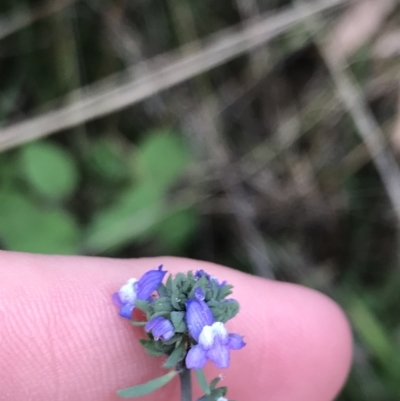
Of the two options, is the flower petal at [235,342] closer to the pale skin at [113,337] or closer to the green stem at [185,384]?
the green stem at [185,384]

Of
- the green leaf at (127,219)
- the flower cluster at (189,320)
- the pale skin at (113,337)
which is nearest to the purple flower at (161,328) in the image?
the flower cluster at (189,320)

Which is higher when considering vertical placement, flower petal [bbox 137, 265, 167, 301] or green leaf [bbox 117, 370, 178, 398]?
flower petal [bbox 137, 265, 167, 301]

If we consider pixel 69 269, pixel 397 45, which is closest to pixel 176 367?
pixel 69 269

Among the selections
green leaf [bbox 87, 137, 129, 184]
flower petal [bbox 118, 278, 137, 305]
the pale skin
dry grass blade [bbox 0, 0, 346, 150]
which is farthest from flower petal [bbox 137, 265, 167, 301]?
dry grass blade [bbox 0, 0, 346, 150]

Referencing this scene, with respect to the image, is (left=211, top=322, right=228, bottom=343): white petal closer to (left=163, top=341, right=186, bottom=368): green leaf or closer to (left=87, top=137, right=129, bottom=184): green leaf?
(left=163, top=341, right=186, bottom=368): green leaf

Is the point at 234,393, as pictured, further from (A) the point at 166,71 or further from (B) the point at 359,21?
(B) the point at 359,21

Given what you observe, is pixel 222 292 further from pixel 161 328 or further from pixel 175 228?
pixel 175 228
